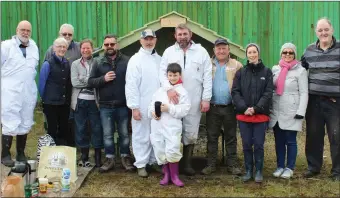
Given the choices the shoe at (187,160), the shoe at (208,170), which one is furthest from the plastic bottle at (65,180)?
the shoe at (208,170)

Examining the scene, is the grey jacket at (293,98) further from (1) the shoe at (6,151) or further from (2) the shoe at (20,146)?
(1) the shoe at (6,151)

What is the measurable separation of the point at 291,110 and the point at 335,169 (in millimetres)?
981

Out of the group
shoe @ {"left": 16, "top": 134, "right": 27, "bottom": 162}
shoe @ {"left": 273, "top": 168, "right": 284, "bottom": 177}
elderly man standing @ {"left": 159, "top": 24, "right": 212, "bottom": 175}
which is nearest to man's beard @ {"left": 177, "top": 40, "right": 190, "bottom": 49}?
elderly man standing @ {"left": 159, "top": 24, "right": 212, "bottom": 175}

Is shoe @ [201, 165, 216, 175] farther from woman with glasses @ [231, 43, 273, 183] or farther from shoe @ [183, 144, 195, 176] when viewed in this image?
woman with glasses @ [231, 43, 273, 183]

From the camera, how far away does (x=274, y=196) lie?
5496 mm

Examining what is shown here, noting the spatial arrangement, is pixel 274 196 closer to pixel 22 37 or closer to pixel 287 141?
pixel 287 141

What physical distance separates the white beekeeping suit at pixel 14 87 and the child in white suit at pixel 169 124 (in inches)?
70.7

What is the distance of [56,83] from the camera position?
657 centimetres

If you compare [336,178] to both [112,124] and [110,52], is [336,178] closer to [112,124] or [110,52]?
[112,124]

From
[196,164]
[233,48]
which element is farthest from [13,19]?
[196,164]

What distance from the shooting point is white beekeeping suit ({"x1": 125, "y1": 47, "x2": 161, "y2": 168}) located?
603 centimetres

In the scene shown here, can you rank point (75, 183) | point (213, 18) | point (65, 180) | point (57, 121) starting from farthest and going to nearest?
point (213, 18), point (57, 121), point (75, 183), point (65, 180)

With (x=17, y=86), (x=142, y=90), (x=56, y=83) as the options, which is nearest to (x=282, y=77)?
(x=142, y=90)

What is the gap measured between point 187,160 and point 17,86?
2450 mm
